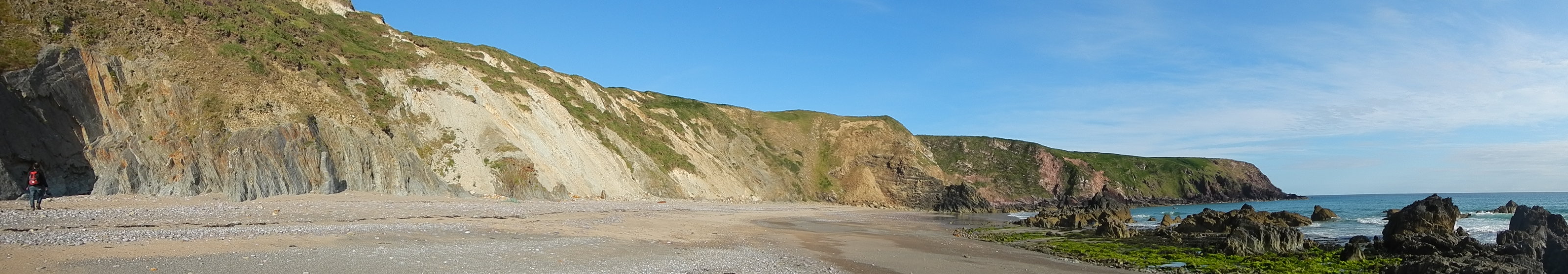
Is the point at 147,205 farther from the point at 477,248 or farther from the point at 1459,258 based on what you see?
the point at 1459,258

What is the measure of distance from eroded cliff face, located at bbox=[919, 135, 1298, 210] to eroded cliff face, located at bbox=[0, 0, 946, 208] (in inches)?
1394

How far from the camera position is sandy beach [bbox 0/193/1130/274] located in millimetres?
10008

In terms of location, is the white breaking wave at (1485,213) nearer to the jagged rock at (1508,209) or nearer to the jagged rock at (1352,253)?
the jagged rock at (1508,209)

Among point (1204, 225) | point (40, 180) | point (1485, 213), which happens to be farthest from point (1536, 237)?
point (40, 180)

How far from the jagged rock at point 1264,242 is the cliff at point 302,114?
25636mm

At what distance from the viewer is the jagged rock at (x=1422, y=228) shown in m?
17.8

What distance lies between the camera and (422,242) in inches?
529

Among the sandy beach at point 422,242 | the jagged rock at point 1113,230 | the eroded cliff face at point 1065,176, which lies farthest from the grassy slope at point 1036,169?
the sandy beach at point 422,242

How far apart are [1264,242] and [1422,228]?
7.43 m

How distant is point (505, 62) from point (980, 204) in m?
40.3

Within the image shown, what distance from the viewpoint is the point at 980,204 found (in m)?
65.4

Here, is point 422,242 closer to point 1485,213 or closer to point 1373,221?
point 1373,221

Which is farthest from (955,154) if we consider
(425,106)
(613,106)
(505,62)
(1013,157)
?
(425,106)

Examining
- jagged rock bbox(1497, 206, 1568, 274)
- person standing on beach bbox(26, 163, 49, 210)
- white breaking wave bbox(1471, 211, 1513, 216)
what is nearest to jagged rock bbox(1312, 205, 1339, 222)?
white breaking wave bbox(1471, 211, 1513, 216)
